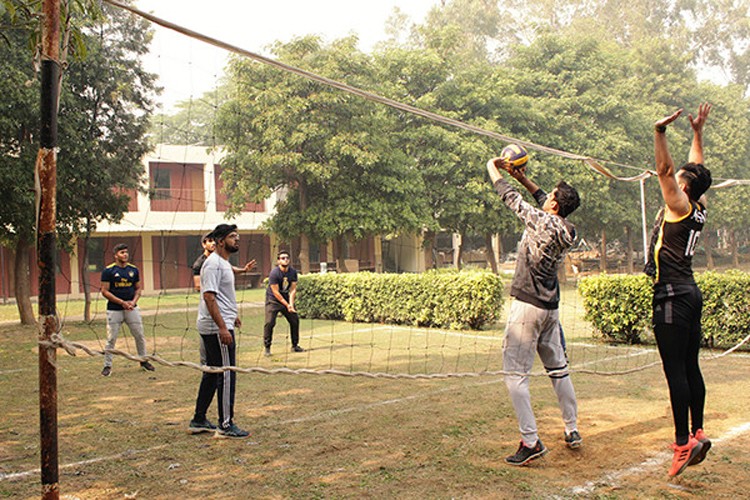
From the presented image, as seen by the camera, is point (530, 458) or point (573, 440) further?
point (573, 440)

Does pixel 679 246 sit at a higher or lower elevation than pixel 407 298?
higher

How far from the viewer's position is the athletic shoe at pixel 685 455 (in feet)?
13.8

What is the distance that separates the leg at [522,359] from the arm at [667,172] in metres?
1.09

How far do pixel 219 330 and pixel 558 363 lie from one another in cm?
261

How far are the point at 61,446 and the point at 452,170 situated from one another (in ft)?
66.1

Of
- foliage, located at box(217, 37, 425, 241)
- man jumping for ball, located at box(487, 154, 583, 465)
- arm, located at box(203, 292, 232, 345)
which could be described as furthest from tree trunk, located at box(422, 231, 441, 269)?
man jumping for ball, located at box(487, 154, 583, 465)

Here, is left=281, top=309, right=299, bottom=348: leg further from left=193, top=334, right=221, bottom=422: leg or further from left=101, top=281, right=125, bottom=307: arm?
left=193, top=334, right=221, bottom=422: leg

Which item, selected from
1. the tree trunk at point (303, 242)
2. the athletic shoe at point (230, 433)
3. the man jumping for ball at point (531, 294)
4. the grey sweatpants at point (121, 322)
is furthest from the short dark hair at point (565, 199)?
the tree trunk at point (303, 242)

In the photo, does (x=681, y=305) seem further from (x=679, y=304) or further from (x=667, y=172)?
(x=667, y=172)

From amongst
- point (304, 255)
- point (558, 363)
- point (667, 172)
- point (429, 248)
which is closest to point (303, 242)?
point (304, 255)

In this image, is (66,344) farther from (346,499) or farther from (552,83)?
(552,83)

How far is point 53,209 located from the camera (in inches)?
133

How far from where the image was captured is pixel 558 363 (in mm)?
4883

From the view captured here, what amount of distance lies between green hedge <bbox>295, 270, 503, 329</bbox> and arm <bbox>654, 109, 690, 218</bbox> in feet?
29.1
